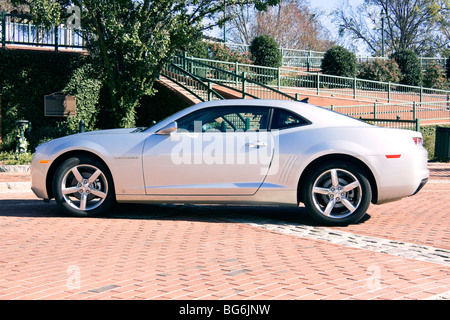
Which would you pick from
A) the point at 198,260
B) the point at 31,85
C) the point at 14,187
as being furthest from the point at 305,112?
the point at 31,85

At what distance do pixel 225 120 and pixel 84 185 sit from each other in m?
1.99

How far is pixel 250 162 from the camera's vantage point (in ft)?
24.2

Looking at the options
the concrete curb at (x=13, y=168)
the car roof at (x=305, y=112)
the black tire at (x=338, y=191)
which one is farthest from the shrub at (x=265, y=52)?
the black tire at (x=338, y=191)

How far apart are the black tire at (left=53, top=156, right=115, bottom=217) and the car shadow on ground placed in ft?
0.94

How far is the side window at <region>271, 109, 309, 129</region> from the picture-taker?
7.52 meters

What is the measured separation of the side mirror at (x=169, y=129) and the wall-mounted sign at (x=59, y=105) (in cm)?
1164

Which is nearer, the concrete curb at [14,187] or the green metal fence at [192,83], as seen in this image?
the concrete curb at [14,187]

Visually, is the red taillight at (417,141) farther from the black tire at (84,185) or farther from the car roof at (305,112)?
the black tire at (84,185)

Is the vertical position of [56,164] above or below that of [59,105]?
below

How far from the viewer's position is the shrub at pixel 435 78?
135 feet

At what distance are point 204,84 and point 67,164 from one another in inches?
531

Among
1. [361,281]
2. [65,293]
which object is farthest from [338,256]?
[65,293]

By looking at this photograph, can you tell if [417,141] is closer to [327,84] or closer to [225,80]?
[225,80]

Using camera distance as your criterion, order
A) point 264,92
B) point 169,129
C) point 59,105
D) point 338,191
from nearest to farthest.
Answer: point 338,191 → point 169,129 → point 59,105 → point 264,92
